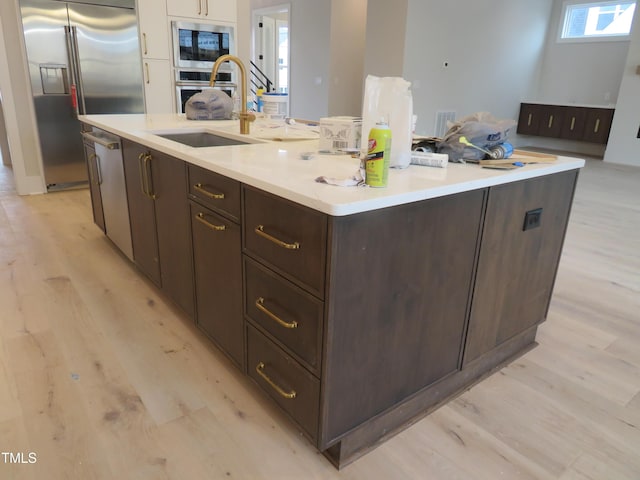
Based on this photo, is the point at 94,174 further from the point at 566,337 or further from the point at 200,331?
the point at 566,337

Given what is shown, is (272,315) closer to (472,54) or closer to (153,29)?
(153,29)

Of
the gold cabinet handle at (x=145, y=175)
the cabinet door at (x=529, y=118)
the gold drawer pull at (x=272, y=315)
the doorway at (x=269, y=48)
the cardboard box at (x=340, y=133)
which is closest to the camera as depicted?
the gold drawer pull at (x=272, y=315)

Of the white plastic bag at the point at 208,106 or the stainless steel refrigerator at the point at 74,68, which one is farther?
the stainless steel refrigerator at the point at 74,68

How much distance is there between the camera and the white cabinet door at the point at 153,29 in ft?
14.4

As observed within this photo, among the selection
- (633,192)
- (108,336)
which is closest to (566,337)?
(108,336)

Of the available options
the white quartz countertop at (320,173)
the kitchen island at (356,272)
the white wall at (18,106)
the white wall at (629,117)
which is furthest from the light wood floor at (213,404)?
the white wall at (629,117)

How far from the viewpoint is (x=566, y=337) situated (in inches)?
87.1

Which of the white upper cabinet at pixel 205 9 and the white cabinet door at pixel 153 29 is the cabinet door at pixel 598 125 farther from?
the white cabinet door at pixel 153 29

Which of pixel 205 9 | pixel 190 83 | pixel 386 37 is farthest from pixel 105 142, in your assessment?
pixel 386 37

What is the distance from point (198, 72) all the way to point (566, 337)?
424 centimetres

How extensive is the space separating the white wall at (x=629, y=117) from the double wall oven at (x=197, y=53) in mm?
5727

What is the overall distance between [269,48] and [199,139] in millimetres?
7421

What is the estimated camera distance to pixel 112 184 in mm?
2703

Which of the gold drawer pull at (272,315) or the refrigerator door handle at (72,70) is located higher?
the refrigerator door handle at (72,70)
